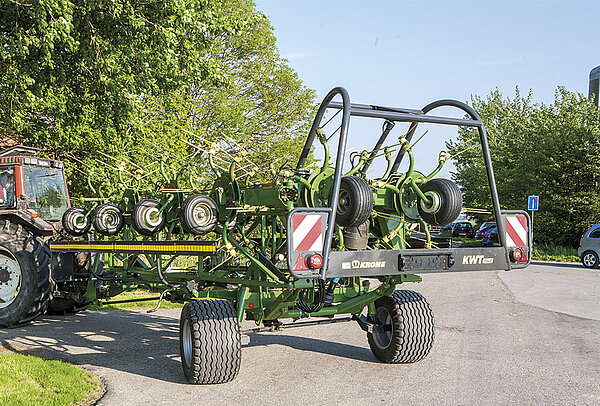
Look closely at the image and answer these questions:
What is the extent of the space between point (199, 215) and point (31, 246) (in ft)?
13.5

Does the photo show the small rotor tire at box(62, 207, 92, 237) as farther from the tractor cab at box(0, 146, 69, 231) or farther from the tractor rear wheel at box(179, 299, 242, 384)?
the tractor rear wheel at box(179, 299, 242, 384)

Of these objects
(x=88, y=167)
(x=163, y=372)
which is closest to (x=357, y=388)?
(x=163, y=372)

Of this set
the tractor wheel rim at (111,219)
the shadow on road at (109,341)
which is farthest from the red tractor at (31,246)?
the tractor wheel rim at (111,219)

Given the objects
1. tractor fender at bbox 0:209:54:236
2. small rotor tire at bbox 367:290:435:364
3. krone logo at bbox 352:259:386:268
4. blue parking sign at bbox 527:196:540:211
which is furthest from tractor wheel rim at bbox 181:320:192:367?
blue parking sign at bbox 527:196:540:211

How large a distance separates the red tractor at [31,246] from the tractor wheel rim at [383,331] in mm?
4885

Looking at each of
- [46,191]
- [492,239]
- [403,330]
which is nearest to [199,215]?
[403,330]

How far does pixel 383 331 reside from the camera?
23.2 ft

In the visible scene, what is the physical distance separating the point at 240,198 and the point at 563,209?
93.0 feet

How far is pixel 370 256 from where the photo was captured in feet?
16.9

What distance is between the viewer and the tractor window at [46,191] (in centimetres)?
1011

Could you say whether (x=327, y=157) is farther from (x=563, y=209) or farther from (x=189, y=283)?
(x=563, y=209)

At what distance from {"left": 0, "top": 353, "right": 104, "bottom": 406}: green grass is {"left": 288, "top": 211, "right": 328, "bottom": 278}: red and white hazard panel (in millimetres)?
2296

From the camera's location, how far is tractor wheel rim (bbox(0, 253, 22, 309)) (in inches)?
367

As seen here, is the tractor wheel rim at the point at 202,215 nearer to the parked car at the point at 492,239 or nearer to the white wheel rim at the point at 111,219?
the white wheel rim at the point at 111,219
